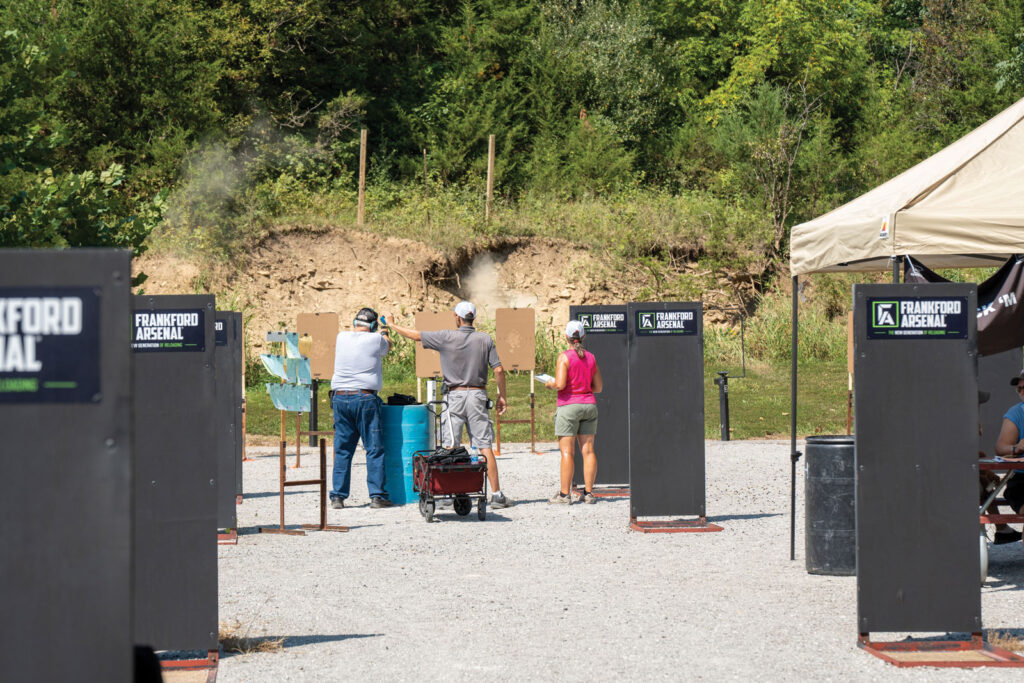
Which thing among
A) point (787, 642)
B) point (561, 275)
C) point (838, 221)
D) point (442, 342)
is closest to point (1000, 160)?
point (838, 221)

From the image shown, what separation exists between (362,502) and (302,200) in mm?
23122

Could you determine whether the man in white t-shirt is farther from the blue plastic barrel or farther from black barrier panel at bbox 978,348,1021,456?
black barrier panel at bbox 978,348,1021,456

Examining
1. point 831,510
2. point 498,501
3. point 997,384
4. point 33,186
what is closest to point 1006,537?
point 831,510

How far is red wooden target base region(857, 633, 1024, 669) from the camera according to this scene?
658cm

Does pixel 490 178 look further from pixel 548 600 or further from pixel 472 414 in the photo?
pixel 548 600

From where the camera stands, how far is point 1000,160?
9180mm

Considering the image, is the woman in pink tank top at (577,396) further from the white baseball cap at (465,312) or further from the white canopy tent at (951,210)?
the white canopy tent at (951,210)

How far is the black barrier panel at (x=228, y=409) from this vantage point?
36.5ft

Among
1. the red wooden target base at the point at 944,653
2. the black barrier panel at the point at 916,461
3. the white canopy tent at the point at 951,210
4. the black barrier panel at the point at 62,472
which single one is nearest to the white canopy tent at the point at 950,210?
the white canopy tent at the point at 951,210

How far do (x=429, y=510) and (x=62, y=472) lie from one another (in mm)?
8786

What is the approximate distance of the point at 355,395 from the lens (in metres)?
12.8

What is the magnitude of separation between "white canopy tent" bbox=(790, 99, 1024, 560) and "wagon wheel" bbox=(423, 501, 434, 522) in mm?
3646

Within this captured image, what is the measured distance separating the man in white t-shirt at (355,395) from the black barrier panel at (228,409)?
105 cm

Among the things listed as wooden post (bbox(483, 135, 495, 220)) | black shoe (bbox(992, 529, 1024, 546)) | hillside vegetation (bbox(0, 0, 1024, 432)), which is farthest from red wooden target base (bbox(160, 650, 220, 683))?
wooden post (bbox(483, 135, 495, 220))
